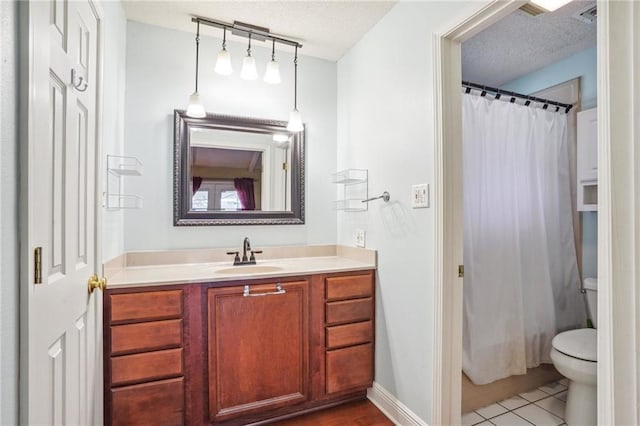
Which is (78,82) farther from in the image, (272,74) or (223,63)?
(272,74)

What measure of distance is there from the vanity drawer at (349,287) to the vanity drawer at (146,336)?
0.82 meters

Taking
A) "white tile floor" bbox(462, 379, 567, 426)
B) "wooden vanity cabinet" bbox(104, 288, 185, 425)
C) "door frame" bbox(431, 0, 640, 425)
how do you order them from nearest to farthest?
"door frame" bbox(431, 0, 640, 425), "wooden vanity cabinet" bbox(104, 288, 185, 425), "white tile floor" bbox(462, 379, 567, 426)

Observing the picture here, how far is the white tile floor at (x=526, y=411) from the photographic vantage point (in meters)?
1.87

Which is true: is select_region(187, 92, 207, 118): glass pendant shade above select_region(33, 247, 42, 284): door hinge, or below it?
above

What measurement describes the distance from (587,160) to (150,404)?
9.83 feet

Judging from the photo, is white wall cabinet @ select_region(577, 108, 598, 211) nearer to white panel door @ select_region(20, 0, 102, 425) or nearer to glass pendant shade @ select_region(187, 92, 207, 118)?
glass pendant shade @ select_region(187, 92, 207, 118)

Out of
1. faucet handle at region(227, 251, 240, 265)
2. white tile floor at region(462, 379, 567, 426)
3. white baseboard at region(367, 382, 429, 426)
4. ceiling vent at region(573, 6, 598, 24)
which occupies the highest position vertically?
ceiling vent at region(573, 6, 598, 24)

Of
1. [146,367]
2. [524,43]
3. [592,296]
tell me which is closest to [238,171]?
[146,367]

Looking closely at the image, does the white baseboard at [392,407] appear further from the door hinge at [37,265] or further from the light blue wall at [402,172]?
the door hinge at [37,265]

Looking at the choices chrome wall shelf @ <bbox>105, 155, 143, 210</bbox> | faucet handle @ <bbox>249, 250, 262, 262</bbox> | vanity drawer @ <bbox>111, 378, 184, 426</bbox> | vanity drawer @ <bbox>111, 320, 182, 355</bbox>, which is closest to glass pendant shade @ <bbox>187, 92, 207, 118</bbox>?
chrome wall shelf @ <bbox>105, 155, 143, 210</bbox>

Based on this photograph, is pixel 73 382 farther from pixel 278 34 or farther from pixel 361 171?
pixel 278 34

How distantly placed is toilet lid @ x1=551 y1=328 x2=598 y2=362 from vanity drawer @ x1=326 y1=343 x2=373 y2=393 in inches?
41.9

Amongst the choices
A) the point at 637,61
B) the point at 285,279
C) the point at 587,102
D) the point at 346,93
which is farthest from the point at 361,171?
the point at 587,102

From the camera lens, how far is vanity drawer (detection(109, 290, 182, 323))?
Result: 5.00 ft
